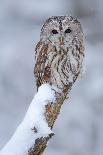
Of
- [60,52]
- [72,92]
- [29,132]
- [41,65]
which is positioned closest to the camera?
[29,132]

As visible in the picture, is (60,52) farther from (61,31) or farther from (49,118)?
(49,118)

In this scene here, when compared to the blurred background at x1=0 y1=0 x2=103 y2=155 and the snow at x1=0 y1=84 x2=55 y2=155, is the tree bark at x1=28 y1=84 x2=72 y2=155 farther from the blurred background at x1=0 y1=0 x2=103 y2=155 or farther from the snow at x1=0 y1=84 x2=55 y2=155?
the blurred background at x1=0 y1=0 x2=103 y2=155

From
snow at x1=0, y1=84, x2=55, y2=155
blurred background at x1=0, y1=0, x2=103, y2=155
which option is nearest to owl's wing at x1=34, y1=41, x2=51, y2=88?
snow at x1=0, y1=84, x2=55, y2=155

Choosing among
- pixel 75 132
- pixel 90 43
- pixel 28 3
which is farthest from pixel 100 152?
pixel 28 3

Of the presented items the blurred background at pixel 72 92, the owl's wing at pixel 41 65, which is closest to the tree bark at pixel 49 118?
the owl's wing at pixel 41 65

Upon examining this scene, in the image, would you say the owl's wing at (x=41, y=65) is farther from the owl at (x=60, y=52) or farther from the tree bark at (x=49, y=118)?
the tree bark at (x=49, y=118)

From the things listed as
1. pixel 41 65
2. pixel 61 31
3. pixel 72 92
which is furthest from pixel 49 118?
pixel 72 92
